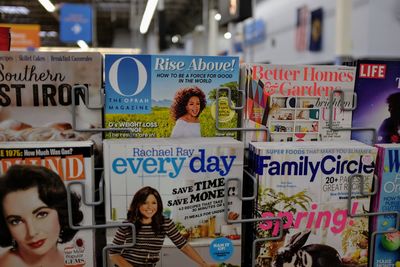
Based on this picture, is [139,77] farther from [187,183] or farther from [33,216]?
[33,216]

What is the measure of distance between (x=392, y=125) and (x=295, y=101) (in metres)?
0.26

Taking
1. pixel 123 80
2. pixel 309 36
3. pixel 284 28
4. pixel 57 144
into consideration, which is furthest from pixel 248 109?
pixel 284 28

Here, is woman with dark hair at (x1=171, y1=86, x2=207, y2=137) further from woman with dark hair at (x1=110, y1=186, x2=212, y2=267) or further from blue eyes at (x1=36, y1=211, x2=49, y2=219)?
blue eyes at (x1=36, y1=211, x2=49, y2=219)

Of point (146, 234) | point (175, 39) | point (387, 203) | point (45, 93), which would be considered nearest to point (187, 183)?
point (146, 234)

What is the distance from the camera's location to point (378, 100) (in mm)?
909

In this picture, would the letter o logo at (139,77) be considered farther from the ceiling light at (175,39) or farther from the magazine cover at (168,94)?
the ceiling light at (175,39)

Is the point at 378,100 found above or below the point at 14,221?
above

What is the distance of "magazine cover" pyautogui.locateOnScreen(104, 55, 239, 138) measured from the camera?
0.83 meters

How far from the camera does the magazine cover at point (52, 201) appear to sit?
730mm

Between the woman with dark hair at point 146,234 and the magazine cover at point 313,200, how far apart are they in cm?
19

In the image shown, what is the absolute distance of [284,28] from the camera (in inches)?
388

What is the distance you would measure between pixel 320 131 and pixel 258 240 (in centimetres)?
31

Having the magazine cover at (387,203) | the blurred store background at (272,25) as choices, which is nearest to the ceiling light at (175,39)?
the blurred store background at (272,25)

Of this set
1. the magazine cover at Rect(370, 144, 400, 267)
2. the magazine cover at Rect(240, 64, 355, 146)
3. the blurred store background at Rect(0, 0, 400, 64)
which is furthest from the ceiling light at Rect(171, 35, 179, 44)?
the magazine cover at Rect(370, 144, 400, 267)
